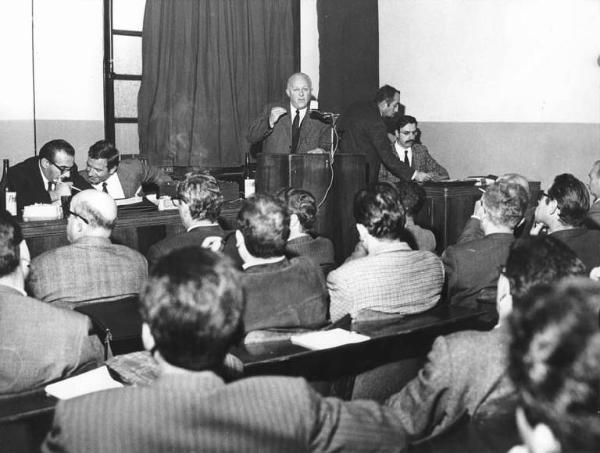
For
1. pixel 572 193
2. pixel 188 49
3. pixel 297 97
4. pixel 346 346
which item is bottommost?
pixel 346 346

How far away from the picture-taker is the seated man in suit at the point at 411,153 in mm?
6652

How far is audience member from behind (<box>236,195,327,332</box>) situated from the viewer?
8.78 ft

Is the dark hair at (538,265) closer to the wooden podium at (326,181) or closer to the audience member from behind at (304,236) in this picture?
the audience member from behind at (304,236)

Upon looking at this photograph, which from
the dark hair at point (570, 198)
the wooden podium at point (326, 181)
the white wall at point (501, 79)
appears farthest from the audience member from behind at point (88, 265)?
the white wall at point (501, 79)

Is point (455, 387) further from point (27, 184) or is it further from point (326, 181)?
point (27, 184)

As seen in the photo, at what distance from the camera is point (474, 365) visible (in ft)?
5.98

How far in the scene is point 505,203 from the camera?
353cm

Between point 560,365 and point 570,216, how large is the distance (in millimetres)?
3010

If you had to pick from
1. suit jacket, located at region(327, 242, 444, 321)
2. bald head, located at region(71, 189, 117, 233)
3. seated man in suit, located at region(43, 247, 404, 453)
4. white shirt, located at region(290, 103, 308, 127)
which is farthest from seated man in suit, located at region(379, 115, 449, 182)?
seated man in suit, located at region(43, 247, 404, 453)

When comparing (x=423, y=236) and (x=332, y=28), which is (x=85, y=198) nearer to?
(x=423, y=236)

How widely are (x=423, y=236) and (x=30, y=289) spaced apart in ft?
7.18

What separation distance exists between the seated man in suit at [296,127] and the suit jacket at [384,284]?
3.07m

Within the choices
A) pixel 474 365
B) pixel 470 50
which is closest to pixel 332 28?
pixel 470 50

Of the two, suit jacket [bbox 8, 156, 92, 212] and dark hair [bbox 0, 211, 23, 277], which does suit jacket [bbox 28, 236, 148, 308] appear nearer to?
dark hair [bbox 0, 211, 23, 277]
